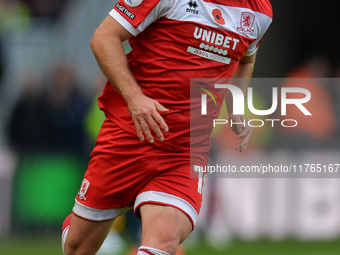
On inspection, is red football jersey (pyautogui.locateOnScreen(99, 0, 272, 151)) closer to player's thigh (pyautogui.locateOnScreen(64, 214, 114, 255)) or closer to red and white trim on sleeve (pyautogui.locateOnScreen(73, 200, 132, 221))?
red and white trim on sleeve (pyautogui.locateOnScreen(73, 200, 132, 221))

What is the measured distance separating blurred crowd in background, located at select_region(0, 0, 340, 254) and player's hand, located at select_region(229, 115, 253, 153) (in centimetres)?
Result: 168

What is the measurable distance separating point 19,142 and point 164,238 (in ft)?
8.65

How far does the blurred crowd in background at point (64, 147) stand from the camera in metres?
4.34

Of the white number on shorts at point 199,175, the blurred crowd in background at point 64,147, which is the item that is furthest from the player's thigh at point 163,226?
the blurred crowd in background at point 64,147

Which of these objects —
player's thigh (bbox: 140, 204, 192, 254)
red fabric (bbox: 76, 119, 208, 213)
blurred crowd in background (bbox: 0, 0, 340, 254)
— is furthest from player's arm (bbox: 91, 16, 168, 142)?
blurred crowd in background (bbox: 0, 0, 340, 254)

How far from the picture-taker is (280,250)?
454 cm

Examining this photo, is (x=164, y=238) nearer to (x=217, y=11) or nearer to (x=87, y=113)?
(x=217, y=11)

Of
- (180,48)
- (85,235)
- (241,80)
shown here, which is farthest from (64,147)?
(180,48)

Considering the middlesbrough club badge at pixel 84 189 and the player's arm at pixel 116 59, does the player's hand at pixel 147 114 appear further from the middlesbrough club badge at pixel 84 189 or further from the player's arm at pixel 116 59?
the middlesbrough club badge at pixel 84 189

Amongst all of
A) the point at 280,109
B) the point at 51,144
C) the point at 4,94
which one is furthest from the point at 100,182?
the point at 280,109

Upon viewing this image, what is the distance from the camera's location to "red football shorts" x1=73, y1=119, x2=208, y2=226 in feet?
7.75

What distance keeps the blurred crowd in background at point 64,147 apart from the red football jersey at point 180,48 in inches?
80.2

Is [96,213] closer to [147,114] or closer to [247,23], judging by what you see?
[147,114]

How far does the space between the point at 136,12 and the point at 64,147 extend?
248 cm
